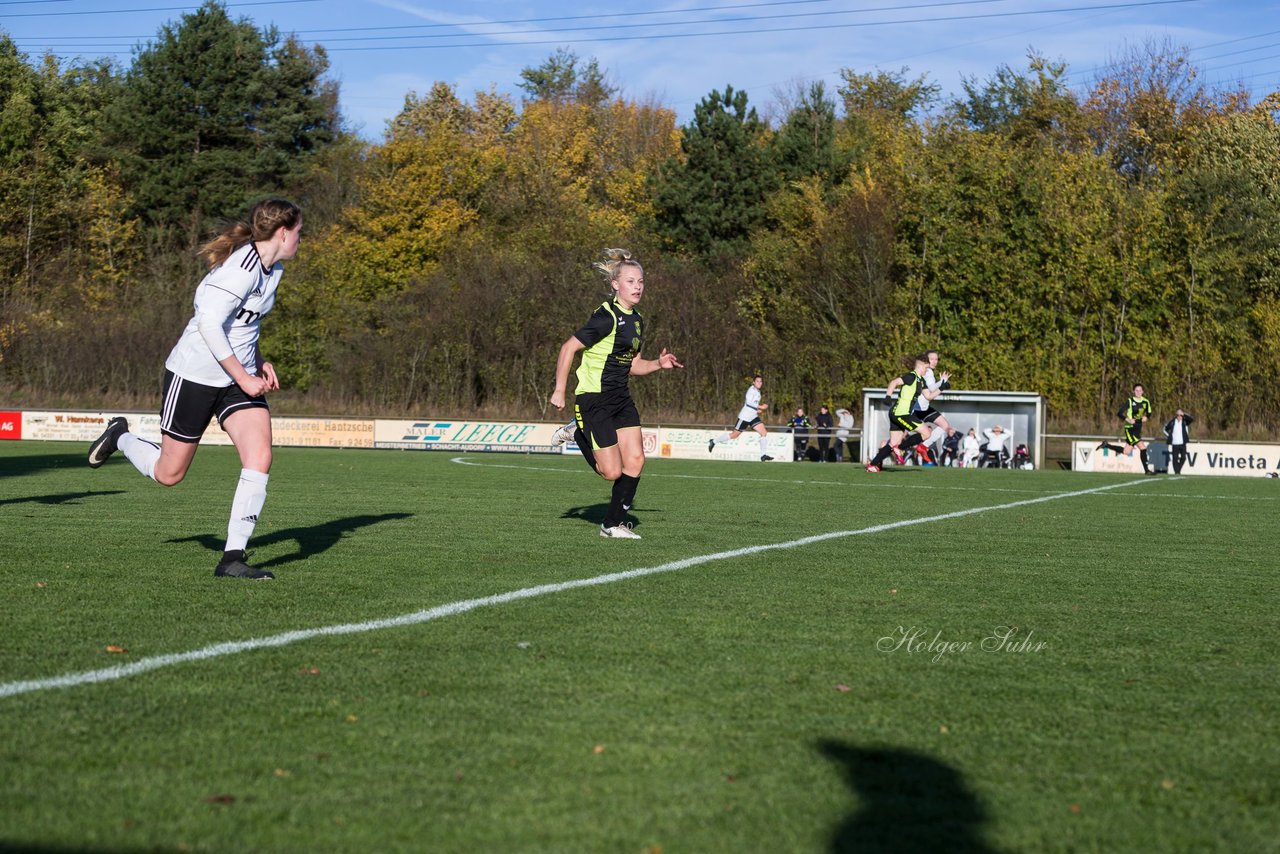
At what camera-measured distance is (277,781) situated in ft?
10.9

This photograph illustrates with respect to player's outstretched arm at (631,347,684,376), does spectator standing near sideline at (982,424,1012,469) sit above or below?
below

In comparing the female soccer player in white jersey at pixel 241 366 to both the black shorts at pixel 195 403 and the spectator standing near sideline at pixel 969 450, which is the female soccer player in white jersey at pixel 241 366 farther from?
the spectator standing near sideline at pixel 969 450

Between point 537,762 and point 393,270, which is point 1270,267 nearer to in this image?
point 393,270

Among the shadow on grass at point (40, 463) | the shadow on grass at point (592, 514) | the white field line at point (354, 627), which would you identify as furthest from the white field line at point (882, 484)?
the white field line at point (354, 627)

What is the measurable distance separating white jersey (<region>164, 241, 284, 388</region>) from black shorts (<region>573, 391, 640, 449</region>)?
3.19 meters

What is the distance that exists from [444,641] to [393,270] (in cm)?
5081

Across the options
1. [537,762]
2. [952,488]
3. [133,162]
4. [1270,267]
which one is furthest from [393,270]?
[537,762]

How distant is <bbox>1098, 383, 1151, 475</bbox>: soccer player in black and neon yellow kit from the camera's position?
30016mm

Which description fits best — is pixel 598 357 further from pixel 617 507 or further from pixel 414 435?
pixel 414 435

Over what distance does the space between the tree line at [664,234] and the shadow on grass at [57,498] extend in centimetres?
2988

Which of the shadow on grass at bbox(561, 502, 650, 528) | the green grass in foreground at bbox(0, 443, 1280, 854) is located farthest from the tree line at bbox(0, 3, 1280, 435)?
the green grass in foreground at bbox(0, 443, 1280, 854)

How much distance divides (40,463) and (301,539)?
13.8m

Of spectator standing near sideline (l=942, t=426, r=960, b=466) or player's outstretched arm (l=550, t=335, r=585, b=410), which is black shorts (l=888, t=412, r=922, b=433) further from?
player's outstretched arm (l=550, t=335, r=585, b=410)

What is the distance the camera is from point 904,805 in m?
3.25
